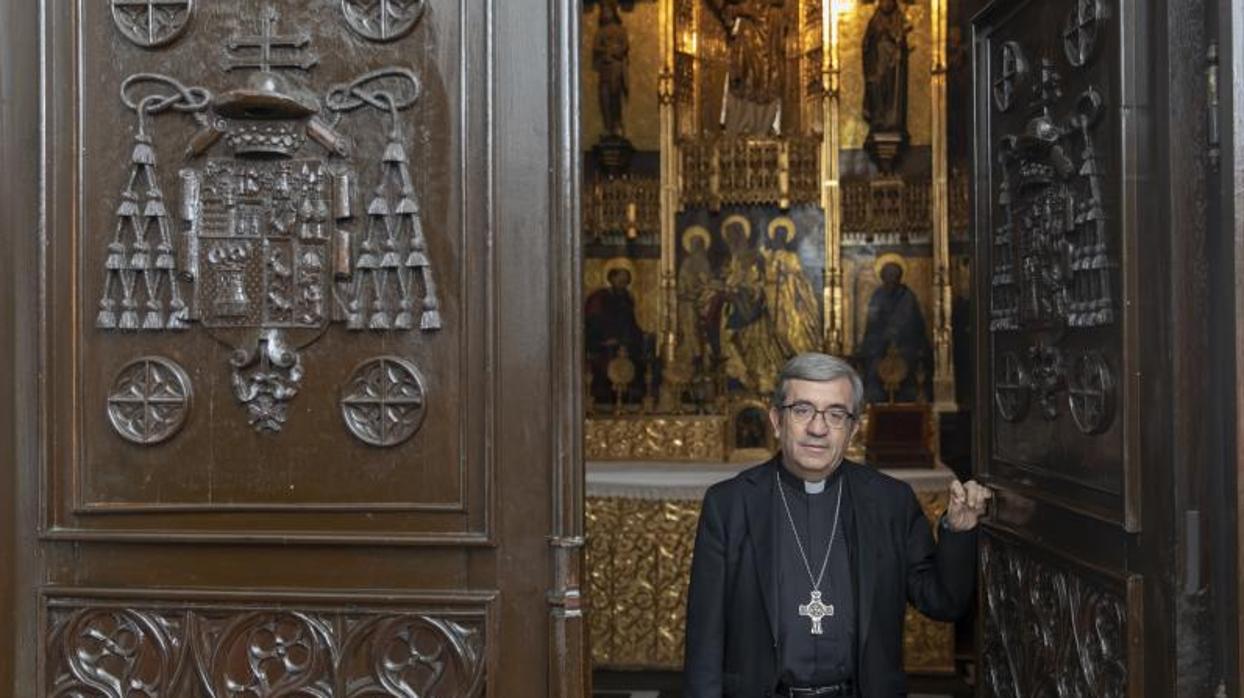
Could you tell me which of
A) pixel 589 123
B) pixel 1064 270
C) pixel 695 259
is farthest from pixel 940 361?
pixel 1064 270

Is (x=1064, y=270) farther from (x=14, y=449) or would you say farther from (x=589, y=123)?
(x=589, y=123)

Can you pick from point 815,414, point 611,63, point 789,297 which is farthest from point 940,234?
point 815,414

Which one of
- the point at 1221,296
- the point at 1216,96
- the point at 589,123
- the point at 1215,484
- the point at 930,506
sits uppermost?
the point at 589,123

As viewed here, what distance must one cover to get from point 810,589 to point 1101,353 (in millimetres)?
1000

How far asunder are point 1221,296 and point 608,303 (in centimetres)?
706

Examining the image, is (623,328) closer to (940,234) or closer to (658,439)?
(658,439)

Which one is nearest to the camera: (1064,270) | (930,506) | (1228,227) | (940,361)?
(1228,227)

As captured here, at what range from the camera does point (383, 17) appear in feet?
11.1

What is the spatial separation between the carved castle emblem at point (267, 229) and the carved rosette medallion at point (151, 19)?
0.10 metres

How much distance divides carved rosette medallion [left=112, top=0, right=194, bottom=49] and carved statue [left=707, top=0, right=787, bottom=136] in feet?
21.4

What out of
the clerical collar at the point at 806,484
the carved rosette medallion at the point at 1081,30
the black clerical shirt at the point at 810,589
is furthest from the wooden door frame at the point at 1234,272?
the clerical collar at the point at 806,484

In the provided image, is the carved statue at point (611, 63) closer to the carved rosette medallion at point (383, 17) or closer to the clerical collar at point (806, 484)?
the clerical collar at point (806, 484)

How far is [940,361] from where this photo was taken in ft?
30.6

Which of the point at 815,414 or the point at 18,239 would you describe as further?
the point at 815,414
